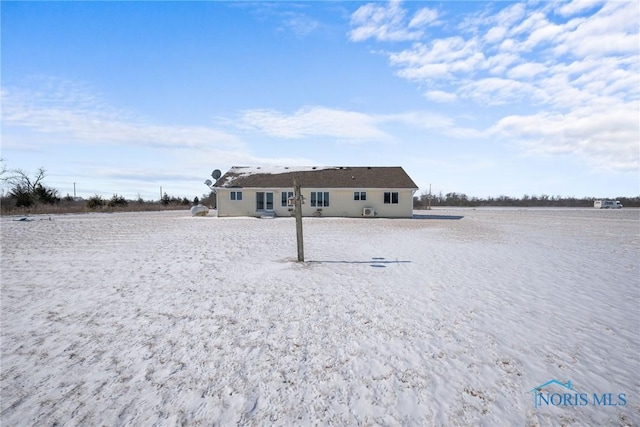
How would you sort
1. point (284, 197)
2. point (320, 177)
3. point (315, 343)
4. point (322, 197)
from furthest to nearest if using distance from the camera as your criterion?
point (320, 177) < point (322, 197) < point (284, 197) < point (315, 343)

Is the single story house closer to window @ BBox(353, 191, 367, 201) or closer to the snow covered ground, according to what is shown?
window @ BBox(353, 191, 367, 201)

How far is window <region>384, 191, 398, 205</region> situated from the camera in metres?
27.3

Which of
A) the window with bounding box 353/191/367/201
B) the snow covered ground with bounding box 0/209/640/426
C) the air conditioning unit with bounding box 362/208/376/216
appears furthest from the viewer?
A: the window with bounding box 353/191/367/201

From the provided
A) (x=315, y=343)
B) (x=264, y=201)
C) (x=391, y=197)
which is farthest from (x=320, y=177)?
(x=315, y=343)

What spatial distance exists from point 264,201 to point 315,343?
78.0 ft

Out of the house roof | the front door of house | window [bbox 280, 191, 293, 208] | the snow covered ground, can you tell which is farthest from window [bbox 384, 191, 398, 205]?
the snow covered ground

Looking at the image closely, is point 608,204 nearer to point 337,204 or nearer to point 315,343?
point 337,204

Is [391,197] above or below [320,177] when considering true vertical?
below

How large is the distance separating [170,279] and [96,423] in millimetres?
4447

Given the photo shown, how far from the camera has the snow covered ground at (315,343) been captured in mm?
3035

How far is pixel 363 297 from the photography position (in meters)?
5.98

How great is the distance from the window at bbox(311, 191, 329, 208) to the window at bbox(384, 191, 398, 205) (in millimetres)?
→ 5195

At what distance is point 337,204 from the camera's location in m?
27.4

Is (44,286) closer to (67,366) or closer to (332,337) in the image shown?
(67,366)
